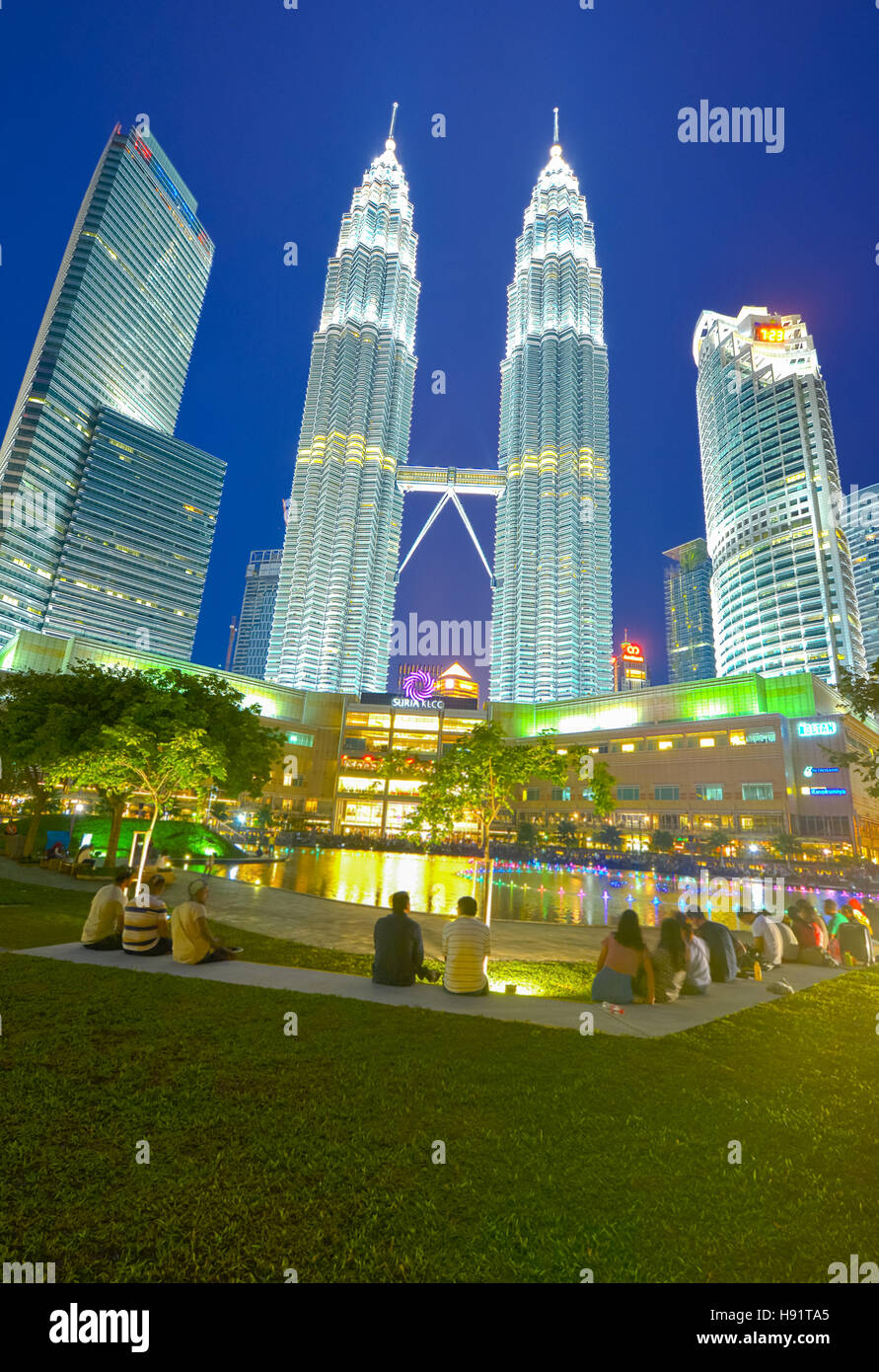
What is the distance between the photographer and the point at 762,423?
153m

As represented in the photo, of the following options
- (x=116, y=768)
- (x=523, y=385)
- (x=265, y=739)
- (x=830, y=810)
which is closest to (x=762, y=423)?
(x=523, y=385)

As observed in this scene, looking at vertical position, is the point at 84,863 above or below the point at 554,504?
below

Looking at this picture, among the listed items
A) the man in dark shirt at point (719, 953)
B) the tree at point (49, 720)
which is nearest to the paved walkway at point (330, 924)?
the man in dark shirt at point (719, 953)

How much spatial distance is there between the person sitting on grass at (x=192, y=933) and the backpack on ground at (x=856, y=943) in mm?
13979

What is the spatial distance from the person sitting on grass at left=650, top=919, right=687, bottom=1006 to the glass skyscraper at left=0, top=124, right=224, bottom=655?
172 m

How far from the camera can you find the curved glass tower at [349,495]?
507ft

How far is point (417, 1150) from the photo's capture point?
436 cm

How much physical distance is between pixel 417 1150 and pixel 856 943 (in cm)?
1403

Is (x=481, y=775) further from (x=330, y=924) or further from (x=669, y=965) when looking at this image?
(x=669, y=965)

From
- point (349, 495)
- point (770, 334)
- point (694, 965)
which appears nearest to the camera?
point (694, 965)
